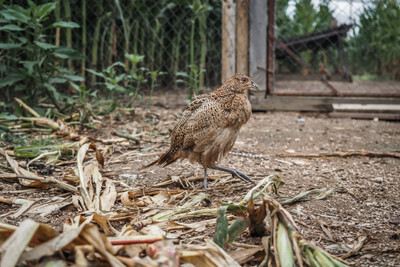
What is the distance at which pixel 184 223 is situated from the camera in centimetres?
232

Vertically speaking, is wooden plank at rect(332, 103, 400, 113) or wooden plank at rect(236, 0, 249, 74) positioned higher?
wooden plank at rect(236, 0, 249, 74)

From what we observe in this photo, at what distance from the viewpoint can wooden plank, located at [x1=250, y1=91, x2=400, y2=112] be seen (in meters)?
5.98

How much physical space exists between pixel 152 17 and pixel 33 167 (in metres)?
4.70

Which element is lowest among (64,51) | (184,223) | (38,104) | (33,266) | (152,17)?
(184,223)

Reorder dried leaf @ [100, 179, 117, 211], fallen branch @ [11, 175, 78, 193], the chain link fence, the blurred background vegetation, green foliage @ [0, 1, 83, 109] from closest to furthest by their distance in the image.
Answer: dried leaf @ [100, 179, 117, 211], fallen branch @ [11, 175, 78, 193], green foliage @ [0, 1, 83, 109], the blurred background vegetation, the chain link fence

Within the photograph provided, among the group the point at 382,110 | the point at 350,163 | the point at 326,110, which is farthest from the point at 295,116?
the point at 350,163

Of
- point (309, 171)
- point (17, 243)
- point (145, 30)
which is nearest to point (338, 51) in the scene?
point (145, 30)

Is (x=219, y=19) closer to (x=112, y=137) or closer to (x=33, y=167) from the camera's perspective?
(x=112, y=137)

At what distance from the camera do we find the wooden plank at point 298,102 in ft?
19.6

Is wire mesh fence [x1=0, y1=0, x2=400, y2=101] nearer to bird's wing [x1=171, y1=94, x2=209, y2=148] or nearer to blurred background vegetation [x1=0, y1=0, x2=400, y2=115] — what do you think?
blurred background vegetation [x1=0, y1=0, x2=400, y2=115]

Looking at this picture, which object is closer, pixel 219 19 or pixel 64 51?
pixel 64 51

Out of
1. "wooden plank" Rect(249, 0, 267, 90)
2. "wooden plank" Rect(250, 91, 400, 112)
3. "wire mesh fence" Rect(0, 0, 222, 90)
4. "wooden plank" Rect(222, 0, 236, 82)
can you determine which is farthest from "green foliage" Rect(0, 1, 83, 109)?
"wooden plank" Rect(250, 91, 400, 112)

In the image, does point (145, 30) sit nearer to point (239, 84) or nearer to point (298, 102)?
point (298, 102)

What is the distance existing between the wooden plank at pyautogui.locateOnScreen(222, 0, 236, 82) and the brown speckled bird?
259cm
